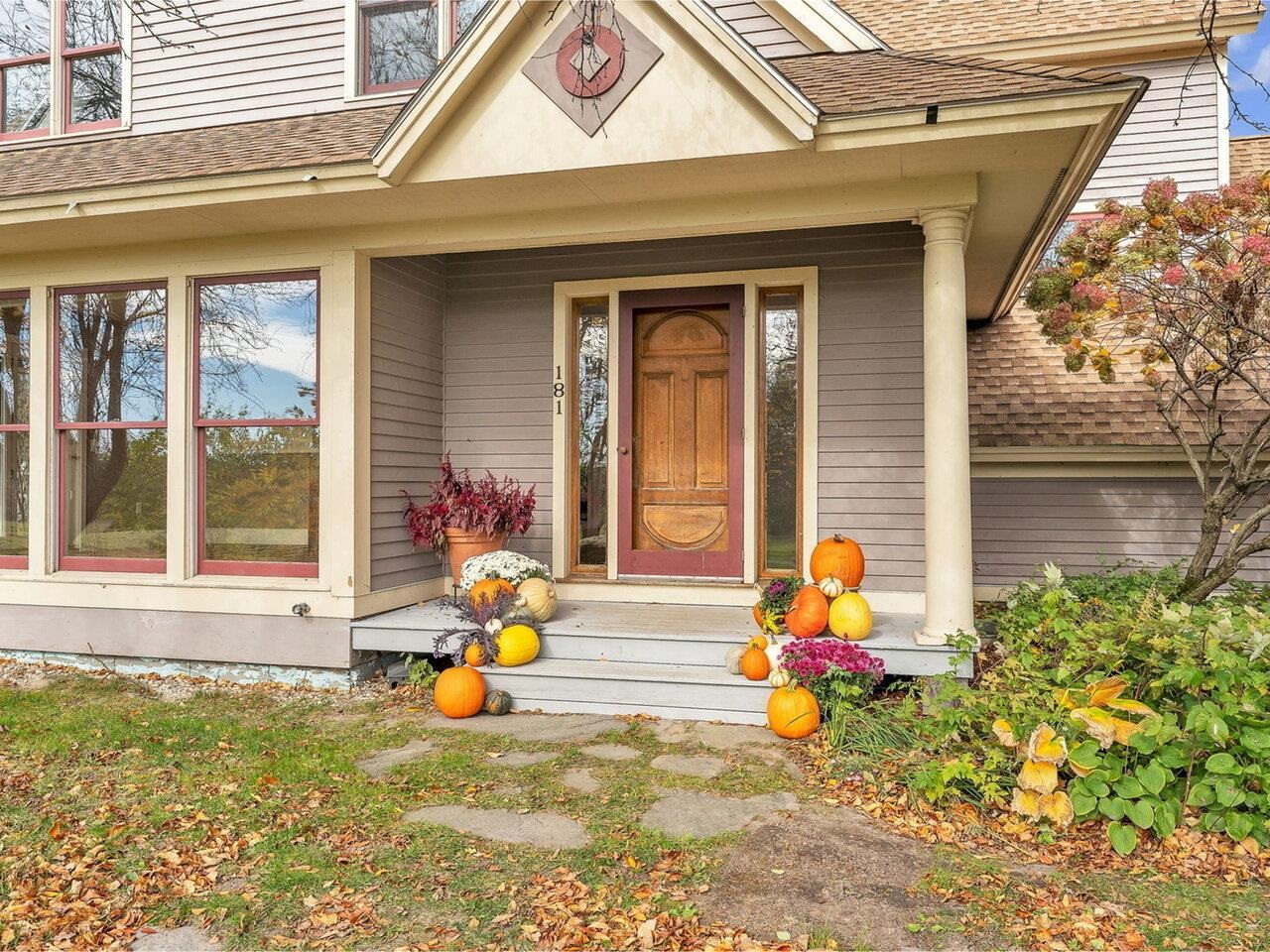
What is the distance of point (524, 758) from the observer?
13.0 feet

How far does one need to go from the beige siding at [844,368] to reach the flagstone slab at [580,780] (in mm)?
2563

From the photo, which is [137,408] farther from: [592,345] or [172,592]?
[592,345]

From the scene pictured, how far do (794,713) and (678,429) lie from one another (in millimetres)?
2470

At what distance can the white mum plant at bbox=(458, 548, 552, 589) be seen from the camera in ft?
17.3

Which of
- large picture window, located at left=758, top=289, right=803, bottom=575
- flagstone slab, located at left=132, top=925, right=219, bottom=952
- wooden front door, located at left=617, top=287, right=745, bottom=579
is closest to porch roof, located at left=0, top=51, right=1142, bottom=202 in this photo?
large picture window, located at left=758, top=289, right=803, bottom=575

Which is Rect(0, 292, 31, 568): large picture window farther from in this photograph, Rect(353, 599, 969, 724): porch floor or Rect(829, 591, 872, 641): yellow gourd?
Rect(829, 591, 872, 641): yellow gourd

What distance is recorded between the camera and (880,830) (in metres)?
3.19

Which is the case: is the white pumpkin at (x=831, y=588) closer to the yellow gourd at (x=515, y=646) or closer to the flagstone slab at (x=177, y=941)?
the yellow gourd at (x=515, y=646)

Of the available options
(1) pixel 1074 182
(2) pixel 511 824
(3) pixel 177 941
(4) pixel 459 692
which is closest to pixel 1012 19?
(1) pixel 1074 182

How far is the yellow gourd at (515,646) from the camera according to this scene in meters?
4.84

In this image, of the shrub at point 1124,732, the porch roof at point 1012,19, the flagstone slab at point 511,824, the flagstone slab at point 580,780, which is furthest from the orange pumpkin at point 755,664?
the porch roof at point 1012,19

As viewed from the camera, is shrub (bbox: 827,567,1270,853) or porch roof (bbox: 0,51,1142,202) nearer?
shrub (bbox: 827,567,1270,853)

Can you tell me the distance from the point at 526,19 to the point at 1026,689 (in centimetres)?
411

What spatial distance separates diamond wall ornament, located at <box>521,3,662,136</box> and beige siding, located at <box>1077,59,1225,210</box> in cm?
663
